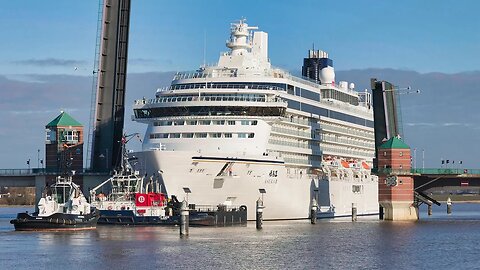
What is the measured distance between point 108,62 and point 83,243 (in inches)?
1447

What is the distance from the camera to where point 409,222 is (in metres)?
100

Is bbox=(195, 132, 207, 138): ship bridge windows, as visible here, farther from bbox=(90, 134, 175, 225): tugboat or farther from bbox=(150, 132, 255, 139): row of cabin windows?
bbox=(90, 134, 175, 225): tugboat

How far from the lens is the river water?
195 feet

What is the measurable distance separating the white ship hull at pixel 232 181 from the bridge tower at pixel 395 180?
7233mm

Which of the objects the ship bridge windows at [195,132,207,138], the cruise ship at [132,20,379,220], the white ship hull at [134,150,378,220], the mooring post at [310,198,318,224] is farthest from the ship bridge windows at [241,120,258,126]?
the mooring post at [310,198,318,224]

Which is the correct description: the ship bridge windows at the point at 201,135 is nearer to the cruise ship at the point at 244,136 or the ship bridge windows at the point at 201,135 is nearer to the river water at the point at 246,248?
the cruise ship at the point at 244,136

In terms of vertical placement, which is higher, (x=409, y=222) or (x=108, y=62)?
(x=108, y=62)

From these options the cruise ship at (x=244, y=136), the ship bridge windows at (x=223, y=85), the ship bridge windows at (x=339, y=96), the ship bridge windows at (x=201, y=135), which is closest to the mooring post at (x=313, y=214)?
the cruise ship at (x=244, y=136)

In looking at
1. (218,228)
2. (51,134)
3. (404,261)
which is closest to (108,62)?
(51,134)

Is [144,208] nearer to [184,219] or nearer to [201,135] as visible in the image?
[201,135]

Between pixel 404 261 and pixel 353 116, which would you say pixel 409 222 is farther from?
pixel 404 261

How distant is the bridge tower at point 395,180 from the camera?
100375 mm

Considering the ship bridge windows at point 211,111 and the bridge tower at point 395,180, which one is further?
the bridge tower at point 395,180

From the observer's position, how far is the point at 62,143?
11406 cm
